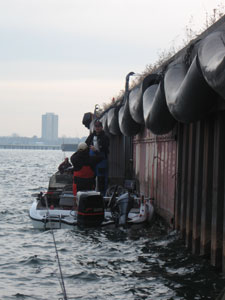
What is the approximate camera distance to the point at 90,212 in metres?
10.6

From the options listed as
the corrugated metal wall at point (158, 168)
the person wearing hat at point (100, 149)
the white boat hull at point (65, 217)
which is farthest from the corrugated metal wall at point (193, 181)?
the person wearing hat at point (100, 149)

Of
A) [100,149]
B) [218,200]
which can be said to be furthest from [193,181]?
[100,149]

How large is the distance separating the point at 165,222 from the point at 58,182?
7720 millimetres

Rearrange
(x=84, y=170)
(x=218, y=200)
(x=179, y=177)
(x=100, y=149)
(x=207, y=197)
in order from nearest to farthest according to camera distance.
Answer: (x=218, y=200)
(x=207, y=197)
(x=179, y=177)
(x=84, y=170)
(x=100, y=149)

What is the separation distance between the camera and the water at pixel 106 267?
7.62 metres

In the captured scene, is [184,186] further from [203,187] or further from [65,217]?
[65,217]

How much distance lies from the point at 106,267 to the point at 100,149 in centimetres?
488

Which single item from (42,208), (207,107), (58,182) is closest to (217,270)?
(207,107)

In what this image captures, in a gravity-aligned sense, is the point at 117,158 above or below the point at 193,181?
above

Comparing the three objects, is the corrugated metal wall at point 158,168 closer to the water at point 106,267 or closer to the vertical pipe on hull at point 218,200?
the water at point 106,267

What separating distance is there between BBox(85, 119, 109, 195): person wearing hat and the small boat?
99 cm

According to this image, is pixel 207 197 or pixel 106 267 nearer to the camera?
pixel 207 197

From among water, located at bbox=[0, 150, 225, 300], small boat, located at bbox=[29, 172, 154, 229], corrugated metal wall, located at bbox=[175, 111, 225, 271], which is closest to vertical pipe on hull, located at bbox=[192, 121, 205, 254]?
corrugated metal wall, located at bbox=[175, 111, 225, 271]

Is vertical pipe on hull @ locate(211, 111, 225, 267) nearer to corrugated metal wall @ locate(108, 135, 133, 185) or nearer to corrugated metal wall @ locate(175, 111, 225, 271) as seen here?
corrugated metal wall @ locate(175, 111, 225, 271)
